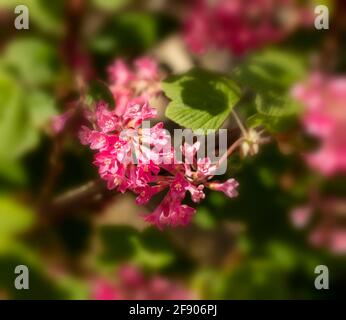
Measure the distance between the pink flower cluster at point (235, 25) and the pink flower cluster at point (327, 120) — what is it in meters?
0.18

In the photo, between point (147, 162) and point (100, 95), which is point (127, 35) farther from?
point (147, 162)

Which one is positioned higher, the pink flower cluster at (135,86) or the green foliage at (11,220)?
the pink flower cluster at (135,86)

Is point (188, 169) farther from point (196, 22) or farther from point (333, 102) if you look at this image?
point (196, 22)

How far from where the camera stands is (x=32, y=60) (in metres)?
1.08

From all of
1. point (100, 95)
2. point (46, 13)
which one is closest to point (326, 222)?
point (100, 95)

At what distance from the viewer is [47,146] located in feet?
3.30

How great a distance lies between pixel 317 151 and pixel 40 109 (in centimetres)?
45

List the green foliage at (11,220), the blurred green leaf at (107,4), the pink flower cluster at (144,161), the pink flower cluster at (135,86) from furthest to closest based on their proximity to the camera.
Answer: the blurred green leaf at (107,4)
the green foliage at (11,220)
the pink flower cluster at (135,86)
the pink flower cluster at (144,161)

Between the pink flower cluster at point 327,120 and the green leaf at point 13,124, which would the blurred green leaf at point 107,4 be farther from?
the pink flower cluster at point 327,120

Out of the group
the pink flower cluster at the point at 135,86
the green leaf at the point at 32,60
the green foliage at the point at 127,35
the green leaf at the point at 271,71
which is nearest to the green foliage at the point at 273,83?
the green leaf at the point at 271,71

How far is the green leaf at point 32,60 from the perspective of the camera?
3.50 feet

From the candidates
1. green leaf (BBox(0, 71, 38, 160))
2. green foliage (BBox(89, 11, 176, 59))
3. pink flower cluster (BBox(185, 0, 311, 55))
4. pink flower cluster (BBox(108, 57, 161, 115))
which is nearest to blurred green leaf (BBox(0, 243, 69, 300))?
green leaf (BBox(0, 71, 38, 160))

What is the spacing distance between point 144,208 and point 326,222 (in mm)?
338

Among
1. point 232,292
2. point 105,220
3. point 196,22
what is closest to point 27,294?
point 105,220
